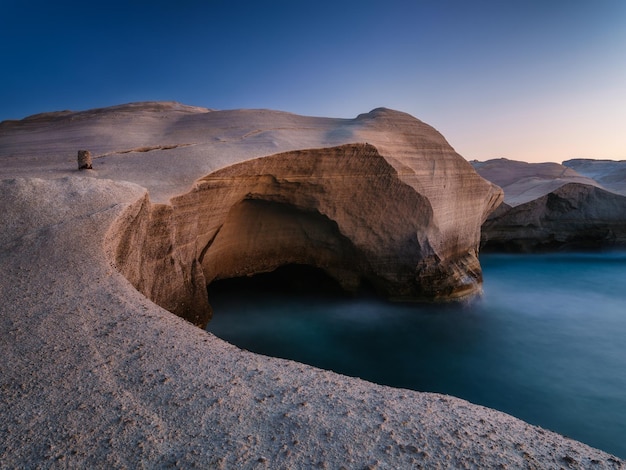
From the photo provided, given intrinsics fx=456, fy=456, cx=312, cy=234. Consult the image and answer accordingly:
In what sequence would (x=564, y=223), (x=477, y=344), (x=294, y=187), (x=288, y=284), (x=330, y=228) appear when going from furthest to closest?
(x=564, y=223)
(x=288, y=284)
(x=330, y=228)
(x=294, y=187)
(x=477, y=344)

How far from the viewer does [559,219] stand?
1630cm

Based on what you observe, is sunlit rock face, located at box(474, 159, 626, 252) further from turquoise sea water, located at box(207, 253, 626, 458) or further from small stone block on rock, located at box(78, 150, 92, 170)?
small stone block on rock, located at box(78, 150, 92, 170)

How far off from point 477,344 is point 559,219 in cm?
1143

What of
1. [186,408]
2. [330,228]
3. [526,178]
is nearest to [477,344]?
[330,228]

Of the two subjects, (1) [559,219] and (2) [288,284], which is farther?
(1) [559,219]

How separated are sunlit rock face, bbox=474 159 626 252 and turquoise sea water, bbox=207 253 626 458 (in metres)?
6.06

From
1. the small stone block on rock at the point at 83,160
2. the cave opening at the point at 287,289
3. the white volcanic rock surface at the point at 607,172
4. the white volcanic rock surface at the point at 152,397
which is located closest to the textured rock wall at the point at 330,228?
the cave opening at the point at 287,289

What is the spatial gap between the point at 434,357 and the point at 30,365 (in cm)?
551

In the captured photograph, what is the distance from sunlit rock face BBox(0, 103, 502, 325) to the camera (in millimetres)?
6090

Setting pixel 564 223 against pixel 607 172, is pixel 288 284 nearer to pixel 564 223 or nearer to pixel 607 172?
pixel 564 223

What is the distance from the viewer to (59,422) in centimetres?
181

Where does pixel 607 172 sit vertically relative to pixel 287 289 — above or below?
above

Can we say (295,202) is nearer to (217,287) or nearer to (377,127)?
(377,127)

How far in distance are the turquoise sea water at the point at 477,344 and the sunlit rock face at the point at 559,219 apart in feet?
19.9
